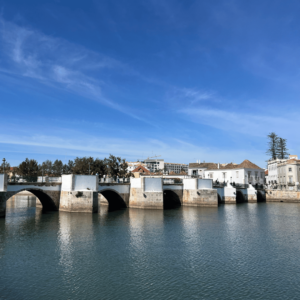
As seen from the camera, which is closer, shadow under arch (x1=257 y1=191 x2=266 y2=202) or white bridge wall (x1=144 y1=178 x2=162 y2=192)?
white bridge wall (x1=144 y1=178 x2=162 y2=192)

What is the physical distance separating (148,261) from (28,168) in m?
67.1

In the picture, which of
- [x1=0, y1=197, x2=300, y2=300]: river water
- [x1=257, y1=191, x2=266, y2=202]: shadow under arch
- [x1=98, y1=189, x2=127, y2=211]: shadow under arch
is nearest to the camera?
[x1=0, y1=197, x2=300, y2=300]: river water

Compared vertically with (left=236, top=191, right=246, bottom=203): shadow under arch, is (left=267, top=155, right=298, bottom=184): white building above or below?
above

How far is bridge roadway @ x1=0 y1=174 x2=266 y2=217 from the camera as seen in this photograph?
131 feet

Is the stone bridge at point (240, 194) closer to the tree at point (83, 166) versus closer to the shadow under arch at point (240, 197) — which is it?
the shadow under arch at point (240, 197)

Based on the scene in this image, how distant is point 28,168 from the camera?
7650 centimetres

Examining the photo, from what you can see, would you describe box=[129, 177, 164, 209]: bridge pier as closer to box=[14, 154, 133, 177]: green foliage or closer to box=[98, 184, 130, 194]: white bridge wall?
box=[98, 184, 130, 194]: white bridge wall

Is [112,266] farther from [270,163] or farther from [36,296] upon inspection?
[270,163]

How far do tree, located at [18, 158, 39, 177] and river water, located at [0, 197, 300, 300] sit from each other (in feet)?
156

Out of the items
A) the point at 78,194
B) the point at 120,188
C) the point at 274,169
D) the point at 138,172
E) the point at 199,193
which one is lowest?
the point at 199,193

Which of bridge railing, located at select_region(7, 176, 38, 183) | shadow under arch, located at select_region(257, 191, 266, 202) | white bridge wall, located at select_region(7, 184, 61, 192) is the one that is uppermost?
bridge railing, located at select_region(7, 176, 38, 183)

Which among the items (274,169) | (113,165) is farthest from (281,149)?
(113,165)

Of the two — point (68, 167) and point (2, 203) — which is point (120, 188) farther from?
point (68, 167)

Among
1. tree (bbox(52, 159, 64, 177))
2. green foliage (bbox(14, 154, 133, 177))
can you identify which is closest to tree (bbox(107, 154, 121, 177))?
green foliage (bbox(14, 154, 133, 177))
